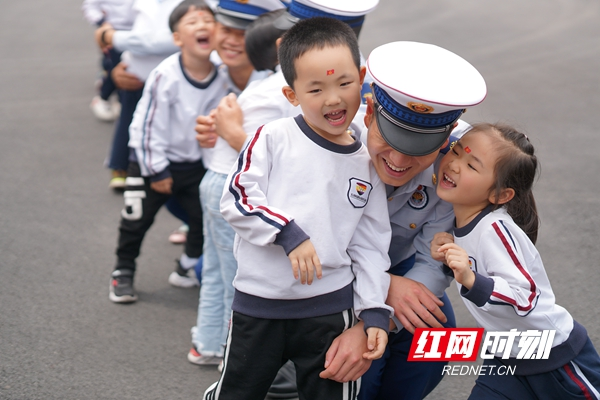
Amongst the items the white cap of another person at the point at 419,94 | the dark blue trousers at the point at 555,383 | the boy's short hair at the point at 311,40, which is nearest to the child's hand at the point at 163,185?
the boy's short hair at the point at 311,40

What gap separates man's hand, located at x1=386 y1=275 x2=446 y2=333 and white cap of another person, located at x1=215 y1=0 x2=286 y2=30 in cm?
154

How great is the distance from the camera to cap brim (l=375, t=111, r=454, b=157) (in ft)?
7.43

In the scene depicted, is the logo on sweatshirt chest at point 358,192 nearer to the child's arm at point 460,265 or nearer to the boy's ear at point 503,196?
the child's arm at point 460,265

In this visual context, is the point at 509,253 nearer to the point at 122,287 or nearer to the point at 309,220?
the point at 309,220

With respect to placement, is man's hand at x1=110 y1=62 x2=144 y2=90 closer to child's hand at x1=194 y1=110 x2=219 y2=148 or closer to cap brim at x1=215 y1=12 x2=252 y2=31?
cap brim at x1=215 y1=12 x2=252 y2=31

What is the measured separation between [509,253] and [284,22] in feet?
4.70

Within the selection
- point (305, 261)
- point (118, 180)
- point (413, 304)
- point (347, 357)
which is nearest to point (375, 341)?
point (347, 357)

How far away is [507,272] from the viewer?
2.30m

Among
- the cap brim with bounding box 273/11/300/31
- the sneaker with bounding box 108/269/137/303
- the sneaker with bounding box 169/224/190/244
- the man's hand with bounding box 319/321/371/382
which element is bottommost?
the sneaker with bounding box 169/224/190/244

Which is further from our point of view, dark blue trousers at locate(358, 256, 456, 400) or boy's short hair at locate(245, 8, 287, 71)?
boy's short hair at locate(245, 8, 287, 71)

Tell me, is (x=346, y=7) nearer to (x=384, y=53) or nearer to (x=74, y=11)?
(x=384, y=53)

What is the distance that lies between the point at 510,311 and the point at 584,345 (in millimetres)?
414

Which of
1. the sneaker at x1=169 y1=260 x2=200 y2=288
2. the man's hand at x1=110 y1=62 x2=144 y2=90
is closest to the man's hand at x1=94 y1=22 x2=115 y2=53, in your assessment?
the man's hand at x1=110 y1=62 x2=144 y2=90

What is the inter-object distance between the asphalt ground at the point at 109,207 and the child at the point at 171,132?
40cm
